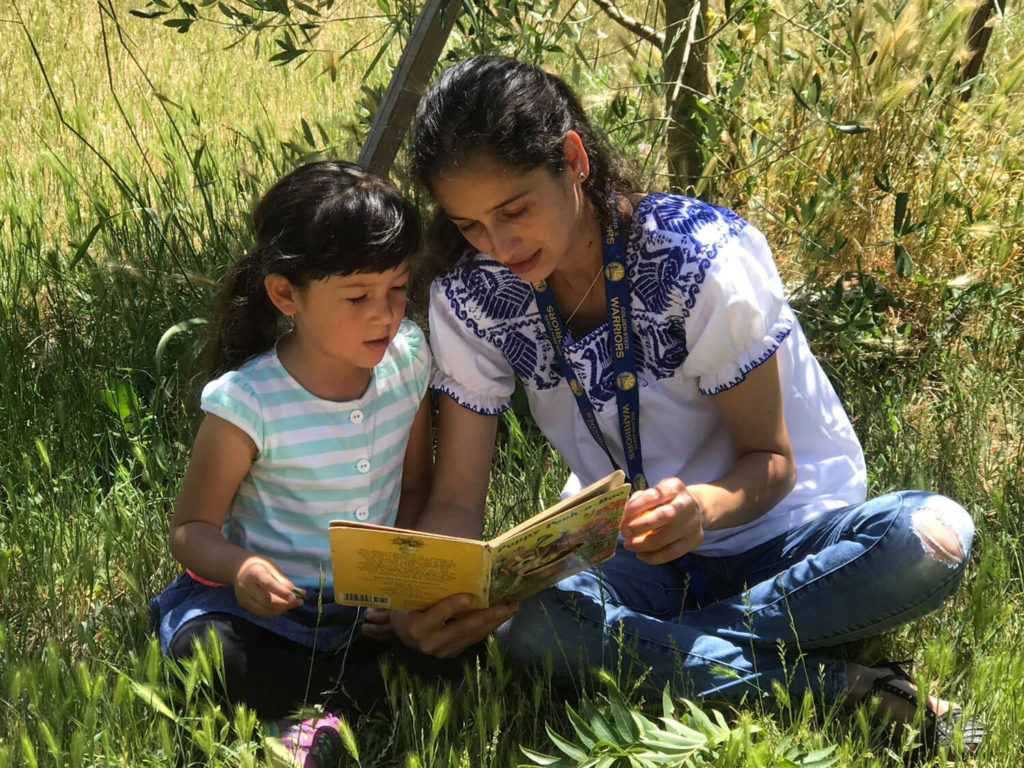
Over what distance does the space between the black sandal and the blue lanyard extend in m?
0.58

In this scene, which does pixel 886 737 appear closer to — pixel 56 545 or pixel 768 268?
pixel 768 268

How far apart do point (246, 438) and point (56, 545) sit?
758mm

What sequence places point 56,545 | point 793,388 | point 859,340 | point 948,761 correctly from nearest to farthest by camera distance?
point 948,761 < point 793,388 < point 56,545 < point 859,340

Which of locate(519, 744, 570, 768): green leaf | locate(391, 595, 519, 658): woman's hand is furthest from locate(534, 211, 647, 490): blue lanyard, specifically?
locate(519, 744, 570, 768): green leaf

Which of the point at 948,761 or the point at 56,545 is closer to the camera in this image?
the point at 948,761

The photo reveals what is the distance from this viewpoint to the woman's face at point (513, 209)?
214 cm

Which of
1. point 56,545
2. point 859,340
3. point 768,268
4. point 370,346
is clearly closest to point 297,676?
point 370,346

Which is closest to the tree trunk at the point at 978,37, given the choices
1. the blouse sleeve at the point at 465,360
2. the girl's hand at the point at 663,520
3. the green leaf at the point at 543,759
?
the blouse sleeve at the point at 465,360

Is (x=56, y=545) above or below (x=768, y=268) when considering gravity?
below

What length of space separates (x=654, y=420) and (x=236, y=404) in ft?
2.64

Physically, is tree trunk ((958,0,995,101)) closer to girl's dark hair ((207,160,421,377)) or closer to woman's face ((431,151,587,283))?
woman's face ((431,151,587,283))

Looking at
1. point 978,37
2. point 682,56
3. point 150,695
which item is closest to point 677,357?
point 150,695

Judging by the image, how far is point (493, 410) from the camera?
248 centimetres

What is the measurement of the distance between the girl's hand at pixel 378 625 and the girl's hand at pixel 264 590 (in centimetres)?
28
